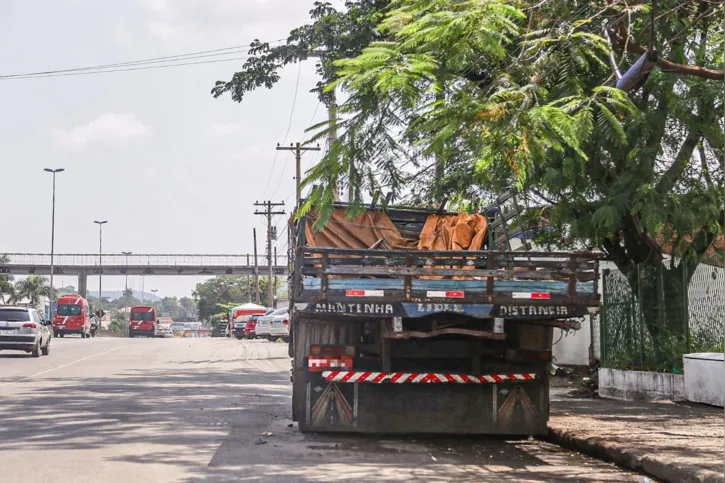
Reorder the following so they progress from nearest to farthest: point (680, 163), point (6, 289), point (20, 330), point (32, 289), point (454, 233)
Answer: point (454, 233) → point (680, 163) → point (20, 330) → point (6, 289) → point (32, 289)

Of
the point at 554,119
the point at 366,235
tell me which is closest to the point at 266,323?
the point at 366,235

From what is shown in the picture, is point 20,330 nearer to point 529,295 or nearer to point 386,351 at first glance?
point 386,351

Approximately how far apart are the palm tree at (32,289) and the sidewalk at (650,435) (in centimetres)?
10661

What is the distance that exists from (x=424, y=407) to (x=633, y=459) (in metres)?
2.58

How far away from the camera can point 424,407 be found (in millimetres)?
11180

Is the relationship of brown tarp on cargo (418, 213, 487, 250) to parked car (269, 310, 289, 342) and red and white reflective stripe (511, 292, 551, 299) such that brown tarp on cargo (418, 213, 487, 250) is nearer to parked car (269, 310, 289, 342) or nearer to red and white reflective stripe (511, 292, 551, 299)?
A: red and white reflective stripe (511, 292, 551, 299)

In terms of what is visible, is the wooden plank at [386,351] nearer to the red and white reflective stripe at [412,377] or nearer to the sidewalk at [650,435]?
the red and white reflective stripe at [412,377]

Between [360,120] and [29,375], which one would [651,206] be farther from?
[29,375]

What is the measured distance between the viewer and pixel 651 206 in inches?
529

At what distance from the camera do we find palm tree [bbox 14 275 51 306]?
11288 cm

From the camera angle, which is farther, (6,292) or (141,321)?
(6,292)

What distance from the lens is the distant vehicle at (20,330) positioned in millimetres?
29156

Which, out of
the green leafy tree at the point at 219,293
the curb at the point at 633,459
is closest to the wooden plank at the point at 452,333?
the curb at the point at 633,459

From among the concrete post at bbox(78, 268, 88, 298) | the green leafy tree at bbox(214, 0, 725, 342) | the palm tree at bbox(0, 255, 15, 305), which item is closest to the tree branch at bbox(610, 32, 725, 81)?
the green leafy tree at bbox(214, 0, 725, 342)
